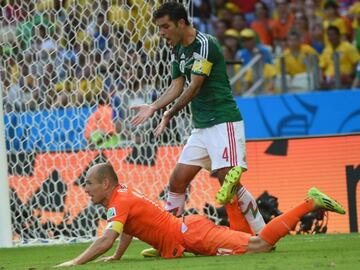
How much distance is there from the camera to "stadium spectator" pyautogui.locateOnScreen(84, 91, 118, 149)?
11680 millimetres

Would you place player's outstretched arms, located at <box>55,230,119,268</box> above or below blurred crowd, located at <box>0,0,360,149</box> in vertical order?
below

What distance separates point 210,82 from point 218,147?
54cm

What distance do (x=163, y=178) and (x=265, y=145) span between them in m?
1.22

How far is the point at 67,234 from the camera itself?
11.6m

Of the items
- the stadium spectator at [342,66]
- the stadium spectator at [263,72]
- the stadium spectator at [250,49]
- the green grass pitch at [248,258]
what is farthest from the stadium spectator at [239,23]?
the green grass pitch at [248,258]

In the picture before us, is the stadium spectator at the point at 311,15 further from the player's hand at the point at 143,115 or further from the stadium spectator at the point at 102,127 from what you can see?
the player's hand at the point at 143,115

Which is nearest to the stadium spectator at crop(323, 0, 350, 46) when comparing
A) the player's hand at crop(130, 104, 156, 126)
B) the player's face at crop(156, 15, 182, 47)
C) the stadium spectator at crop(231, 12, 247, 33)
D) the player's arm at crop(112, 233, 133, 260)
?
the stadium spectator at crop(231, 12, 247, 33)

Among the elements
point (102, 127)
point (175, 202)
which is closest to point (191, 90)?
point (175, 202)

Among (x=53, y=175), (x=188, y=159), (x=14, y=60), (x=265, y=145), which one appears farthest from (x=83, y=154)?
(x=188, y=159)

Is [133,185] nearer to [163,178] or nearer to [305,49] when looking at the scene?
[163,178]

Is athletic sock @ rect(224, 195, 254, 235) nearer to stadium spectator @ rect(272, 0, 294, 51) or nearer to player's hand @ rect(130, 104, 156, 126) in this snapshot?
player's hand @ rect(130, 104, 156, 126)

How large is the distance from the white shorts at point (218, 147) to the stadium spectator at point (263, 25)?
928 centimetres

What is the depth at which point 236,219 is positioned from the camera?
27.3ft

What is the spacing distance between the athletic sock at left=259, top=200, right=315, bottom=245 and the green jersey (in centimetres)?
126
